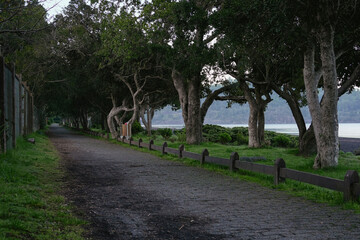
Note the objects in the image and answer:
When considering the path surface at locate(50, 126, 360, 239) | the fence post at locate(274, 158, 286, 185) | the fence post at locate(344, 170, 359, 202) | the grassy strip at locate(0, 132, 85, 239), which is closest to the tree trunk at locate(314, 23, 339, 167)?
the fence post at locate(274, 158, 286, 185)

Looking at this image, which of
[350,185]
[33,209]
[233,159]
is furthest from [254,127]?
[33,209]

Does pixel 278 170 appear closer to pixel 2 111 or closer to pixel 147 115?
pixel 2 111

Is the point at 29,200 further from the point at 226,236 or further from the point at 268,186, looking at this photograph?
the point at 268,186

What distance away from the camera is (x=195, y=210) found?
24.9 feet

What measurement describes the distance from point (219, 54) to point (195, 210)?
1394 cm

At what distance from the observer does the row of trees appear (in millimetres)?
12883

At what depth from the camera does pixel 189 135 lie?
2561 cm

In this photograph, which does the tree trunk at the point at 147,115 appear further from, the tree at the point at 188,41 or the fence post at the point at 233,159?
the fence post at the point at 233,159

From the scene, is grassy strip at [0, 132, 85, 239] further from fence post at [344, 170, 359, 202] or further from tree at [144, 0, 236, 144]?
tree at [144, 0, 236, 144]

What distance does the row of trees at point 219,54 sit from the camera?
42.3 ft

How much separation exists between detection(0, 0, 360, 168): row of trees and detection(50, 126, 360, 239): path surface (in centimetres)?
507

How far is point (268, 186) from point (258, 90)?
15117mm

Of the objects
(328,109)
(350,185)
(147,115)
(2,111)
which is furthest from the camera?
(147,115)

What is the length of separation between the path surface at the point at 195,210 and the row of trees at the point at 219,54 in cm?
507
